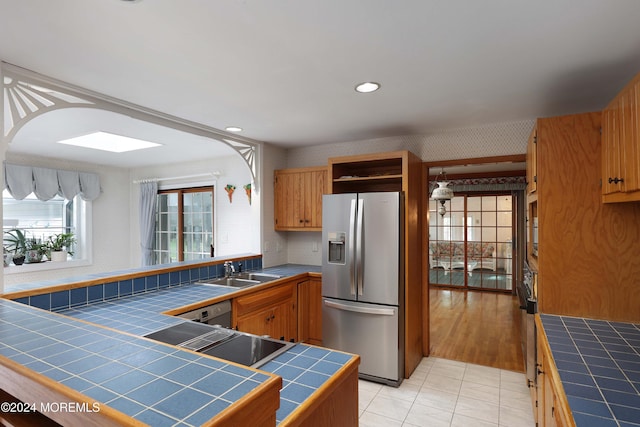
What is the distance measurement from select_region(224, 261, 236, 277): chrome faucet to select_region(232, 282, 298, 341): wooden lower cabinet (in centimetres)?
57

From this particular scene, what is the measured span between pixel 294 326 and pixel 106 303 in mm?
1700

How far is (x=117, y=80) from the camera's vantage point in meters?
2.10

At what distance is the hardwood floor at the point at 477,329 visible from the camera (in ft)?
11.3

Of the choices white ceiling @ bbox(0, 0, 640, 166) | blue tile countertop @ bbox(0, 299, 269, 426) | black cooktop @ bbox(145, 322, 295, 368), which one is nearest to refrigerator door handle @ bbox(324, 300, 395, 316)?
black cooktop @ bbox(145, 322, 295, 368)

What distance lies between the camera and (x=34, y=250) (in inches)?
176

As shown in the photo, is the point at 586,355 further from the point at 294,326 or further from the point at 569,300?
the point at 294,326

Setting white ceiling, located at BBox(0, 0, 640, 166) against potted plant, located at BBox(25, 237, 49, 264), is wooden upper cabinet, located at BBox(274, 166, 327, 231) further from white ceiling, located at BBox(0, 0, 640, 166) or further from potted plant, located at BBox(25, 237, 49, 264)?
potted plant, located at BBox(25, 237, 49, 264)

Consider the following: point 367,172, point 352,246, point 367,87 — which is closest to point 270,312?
point 352,246

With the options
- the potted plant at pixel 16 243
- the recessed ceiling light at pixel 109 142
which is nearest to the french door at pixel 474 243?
the recessed ceiling light at pixel 109 142

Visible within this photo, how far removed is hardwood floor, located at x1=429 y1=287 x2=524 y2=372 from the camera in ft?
11.3

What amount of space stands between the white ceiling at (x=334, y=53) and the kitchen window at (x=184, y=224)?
98.2 inches

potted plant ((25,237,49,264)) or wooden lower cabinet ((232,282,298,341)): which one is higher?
potted plant ((25,237,49,264))

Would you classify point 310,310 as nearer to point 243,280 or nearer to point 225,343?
point 243,280

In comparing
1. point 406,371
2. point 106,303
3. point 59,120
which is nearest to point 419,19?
point 106,303
